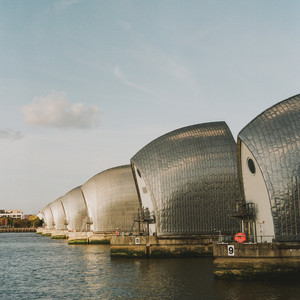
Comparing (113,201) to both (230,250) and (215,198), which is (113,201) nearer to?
(215,198)

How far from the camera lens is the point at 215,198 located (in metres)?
51.3

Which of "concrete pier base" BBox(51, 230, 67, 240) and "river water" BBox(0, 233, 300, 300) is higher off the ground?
"concrete pier base" BBox(51, 230, 67, 240)

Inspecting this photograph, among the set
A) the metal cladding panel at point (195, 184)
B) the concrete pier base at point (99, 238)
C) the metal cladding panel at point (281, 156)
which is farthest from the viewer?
the concrete pier base at point (99, 238)

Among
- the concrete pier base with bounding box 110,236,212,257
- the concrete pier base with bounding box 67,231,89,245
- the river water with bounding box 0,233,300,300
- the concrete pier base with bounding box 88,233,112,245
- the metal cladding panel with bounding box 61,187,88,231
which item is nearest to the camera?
the river water with bounding box 0,233,300,300

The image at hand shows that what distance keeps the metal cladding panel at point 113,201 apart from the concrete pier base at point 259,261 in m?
49.0

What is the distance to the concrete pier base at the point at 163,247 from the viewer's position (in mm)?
48156

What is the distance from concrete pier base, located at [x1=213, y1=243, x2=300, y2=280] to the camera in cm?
3101

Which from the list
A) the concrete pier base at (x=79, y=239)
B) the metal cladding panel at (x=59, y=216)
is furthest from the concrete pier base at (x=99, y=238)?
the metal cladding panel at (x=59, y=216)

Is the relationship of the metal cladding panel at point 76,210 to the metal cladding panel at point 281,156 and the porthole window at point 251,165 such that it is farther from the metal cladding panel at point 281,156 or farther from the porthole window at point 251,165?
the metal cladding panel at point 281,156

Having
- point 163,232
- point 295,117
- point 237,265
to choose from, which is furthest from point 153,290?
point 163,232

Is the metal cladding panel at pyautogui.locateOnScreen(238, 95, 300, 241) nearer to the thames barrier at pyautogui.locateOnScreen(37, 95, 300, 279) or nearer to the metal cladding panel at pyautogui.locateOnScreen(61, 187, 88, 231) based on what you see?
the thames barrier at pyautogui.locateOnScreen(37, 95, 300, 279)

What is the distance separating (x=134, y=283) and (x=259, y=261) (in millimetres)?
9341

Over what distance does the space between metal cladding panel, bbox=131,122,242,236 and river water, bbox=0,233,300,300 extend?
238 inches

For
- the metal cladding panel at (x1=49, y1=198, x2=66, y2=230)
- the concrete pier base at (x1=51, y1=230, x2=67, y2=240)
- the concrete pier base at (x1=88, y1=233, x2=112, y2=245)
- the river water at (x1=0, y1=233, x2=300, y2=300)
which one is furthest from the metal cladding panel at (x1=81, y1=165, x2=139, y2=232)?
the metal cladding panel at (x1=49, y1=198, x2=66, y2=230)
